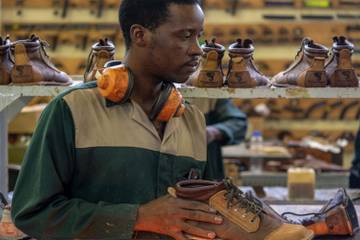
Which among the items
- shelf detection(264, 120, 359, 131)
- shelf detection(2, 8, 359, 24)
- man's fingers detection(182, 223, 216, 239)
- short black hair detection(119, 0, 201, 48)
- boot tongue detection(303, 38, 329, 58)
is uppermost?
short black hair detection(119, 0, 201, 48)

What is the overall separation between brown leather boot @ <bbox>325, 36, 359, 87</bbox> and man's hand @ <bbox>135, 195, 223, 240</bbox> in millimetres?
1229

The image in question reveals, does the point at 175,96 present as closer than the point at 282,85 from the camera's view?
Yes

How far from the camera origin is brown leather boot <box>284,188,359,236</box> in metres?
3.12

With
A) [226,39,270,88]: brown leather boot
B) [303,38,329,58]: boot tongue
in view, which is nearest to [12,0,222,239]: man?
[226,39,270,88]: brown leather boot

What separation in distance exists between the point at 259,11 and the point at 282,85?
579 cm

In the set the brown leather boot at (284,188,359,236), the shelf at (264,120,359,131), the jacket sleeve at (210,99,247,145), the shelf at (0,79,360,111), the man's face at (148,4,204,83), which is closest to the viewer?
the man's face at (148,4,204,83)

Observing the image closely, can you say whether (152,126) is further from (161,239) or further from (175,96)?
(161,239)

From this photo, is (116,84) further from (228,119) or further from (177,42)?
(228,119)

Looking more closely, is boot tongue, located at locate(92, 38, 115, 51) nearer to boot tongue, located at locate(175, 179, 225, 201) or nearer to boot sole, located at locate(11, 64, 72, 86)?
boot sole, located at locate(11, 64, 72, 86)

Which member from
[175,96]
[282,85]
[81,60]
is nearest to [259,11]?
[81,60]

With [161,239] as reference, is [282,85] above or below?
above

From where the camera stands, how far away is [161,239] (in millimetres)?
2559

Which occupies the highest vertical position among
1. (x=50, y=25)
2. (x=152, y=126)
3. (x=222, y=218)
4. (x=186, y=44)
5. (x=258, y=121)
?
(x=186, y=44)

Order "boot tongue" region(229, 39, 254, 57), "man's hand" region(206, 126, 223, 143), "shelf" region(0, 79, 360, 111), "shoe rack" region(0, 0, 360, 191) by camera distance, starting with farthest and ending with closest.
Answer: "shoe rack" region(0, 0, 360, 191) < "man's hand" region(206, 126, 223, 143) < "boot tongue" region(229, 39, 254, 57) < "shelf" region(0, 79, 360, 111)
